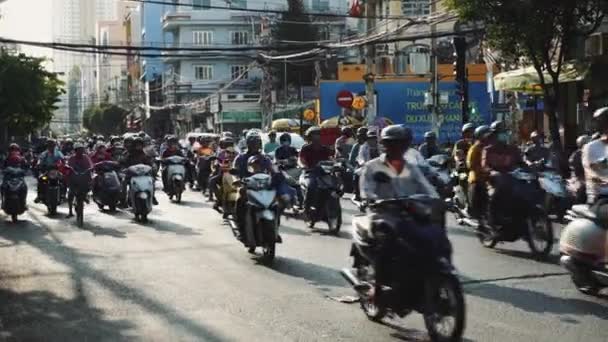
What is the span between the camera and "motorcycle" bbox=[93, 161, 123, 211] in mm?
20203

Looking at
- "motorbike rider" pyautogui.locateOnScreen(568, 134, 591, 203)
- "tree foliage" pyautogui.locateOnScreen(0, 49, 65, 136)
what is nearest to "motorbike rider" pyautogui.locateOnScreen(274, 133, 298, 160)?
"motorbike rider" pyautogui.locateOnScreen(568, 134, 591, 203)

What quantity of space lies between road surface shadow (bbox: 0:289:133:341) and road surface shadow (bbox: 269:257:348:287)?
2552 millimetres

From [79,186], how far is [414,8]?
3319 cm

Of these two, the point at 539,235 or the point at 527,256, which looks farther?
the point at 527,256

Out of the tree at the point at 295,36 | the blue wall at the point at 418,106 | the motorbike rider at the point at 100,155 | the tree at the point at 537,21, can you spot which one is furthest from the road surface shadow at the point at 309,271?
the tree at the point at 295,36

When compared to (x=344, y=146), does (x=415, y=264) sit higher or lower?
lower

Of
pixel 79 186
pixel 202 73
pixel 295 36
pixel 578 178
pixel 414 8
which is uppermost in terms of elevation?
pixel 295 36

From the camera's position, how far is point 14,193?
740 inches

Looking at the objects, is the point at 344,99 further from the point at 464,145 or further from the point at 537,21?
the point at 464,145

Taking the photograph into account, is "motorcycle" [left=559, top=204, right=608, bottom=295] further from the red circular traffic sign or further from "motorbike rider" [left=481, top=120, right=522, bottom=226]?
the red circular traffic sign

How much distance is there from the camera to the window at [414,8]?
47969 millimetres

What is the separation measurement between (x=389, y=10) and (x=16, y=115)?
72.7 feet

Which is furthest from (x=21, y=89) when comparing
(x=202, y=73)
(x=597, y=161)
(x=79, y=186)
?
(x=597, y=161)

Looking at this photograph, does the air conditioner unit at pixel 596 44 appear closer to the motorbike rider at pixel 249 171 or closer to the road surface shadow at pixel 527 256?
the road surface shadow at pixel 527 256
